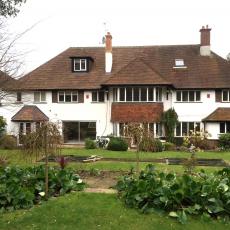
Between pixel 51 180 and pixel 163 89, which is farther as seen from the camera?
pixel 163 89

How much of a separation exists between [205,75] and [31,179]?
29.7 m

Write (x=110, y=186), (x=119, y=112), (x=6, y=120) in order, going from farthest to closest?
(x=6, y=120) < (x=119, y=112) < (x=110, y=186)

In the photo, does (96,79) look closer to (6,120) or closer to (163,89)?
(163,89)

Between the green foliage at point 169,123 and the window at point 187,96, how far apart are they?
2.00 meters

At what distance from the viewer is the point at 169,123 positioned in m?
38.5

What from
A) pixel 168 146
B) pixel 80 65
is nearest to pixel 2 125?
pixel 80 65

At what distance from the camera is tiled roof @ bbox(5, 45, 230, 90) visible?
129 feet

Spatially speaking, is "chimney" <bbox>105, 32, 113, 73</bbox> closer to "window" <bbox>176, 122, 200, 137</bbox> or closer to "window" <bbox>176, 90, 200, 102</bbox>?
"window" <bbox>176, 90, 200, 102</bbox>

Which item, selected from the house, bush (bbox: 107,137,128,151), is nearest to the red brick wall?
the house

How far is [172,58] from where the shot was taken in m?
43.8

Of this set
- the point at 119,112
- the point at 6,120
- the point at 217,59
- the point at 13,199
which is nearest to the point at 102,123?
the point at 119,112

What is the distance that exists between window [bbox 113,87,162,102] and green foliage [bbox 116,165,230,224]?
25.9 metres

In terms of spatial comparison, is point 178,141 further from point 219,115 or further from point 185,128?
point 219,115

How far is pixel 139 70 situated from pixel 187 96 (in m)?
4.92
